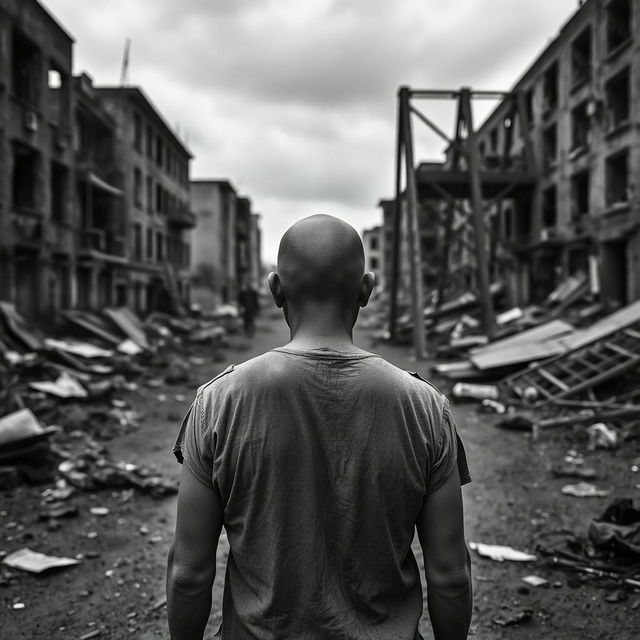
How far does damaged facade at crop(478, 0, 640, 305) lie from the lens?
15.0 meters

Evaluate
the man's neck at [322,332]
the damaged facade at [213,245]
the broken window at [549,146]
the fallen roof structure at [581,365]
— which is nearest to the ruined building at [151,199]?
the damaged facade at [213,245]

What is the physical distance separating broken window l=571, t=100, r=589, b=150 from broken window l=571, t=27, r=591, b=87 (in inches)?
32.7

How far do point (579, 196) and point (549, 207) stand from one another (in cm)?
189

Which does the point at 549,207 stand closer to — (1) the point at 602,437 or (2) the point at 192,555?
(1) the point at 602,437

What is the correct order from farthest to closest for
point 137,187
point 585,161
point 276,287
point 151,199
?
point 151,199 → point 137,187 → point 585,161 → point 276,287

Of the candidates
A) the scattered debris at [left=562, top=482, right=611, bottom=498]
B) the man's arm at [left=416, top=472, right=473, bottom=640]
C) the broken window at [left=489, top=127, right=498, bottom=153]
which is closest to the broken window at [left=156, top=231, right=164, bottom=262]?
the broken window at [left=489, top=127, right=498, bottom=153]

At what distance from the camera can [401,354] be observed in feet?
47.6

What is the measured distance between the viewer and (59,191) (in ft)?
58.9

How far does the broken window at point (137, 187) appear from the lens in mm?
25844

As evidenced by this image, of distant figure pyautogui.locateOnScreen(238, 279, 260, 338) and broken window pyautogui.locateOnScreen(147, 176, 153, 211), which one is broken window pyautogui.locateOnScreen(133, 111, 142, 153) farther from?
distant figure pyautogui.locateOnScreen(238, 279, 260, 338)

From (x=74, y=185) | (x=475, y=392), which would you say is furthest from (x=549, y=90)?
(x=74, y=185)

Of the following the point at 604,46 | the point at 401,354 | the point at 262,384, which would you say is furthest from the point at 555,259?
the point at 262,384

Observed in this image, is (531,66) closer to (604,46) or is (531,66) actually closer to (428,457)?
(604,46)

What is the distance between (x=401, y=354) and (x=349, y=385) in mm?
13479
